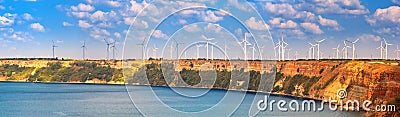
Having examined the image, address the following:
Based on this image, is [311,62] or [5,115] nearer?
[5,115]

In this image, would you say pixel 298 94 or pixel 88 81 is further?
pixel 88 81

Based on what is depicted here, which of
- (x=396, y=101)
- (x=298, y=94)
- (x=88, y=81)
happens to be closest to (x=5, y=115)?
(x=396, y=101)

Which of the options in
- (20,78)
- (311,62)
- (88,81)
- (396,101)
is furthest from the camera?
(20,78)

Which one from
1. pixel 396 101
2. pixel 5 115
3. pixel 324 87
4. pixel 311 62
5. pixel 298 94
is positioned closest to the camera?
pixel 396 101

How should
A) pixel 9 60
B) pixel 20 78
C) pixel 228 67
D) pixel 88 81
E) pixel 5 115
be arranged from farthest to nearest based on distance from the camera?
pixel 9 60
pixel 20 78
pixel 88 81
pixel 228 67
pixel 5 115

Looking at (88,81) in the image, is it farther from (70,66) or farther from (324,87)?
(324,87)

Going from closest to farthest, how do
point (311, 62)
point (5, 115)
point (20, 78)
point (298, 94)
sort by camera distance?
point (5, 115)
point (298, 94)
point (311, 62)
point (20, 78)

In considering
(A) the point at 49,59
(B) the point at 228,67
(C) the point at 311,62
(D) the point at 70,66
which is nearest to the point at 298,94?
(C) the point at 311,62

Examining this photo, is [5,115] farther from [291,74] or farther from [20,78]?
[20,78]
